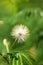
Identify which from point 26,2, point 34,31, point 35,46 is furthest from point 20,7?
point 35,46

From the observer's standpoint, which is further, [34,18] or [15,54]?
[34,18]

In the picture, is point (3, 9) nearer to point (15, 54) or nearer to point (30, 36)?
point (30, 36)

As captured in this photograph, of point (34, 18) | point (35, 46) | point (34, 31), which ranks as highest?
point (34, 18)

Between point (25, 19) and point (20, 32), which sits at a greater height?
point (25, 19)

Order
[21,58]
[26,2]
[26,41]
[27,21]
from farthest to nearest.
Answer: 1. [26,2]
2. [27,21]
3. [26,41]
4. [21,58]

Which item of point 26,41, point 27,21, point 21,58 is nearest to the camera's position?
point 21,58

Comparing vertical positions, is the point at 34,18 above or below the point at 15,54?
above

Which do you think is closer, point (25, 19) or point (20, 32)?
point (20, 32)
